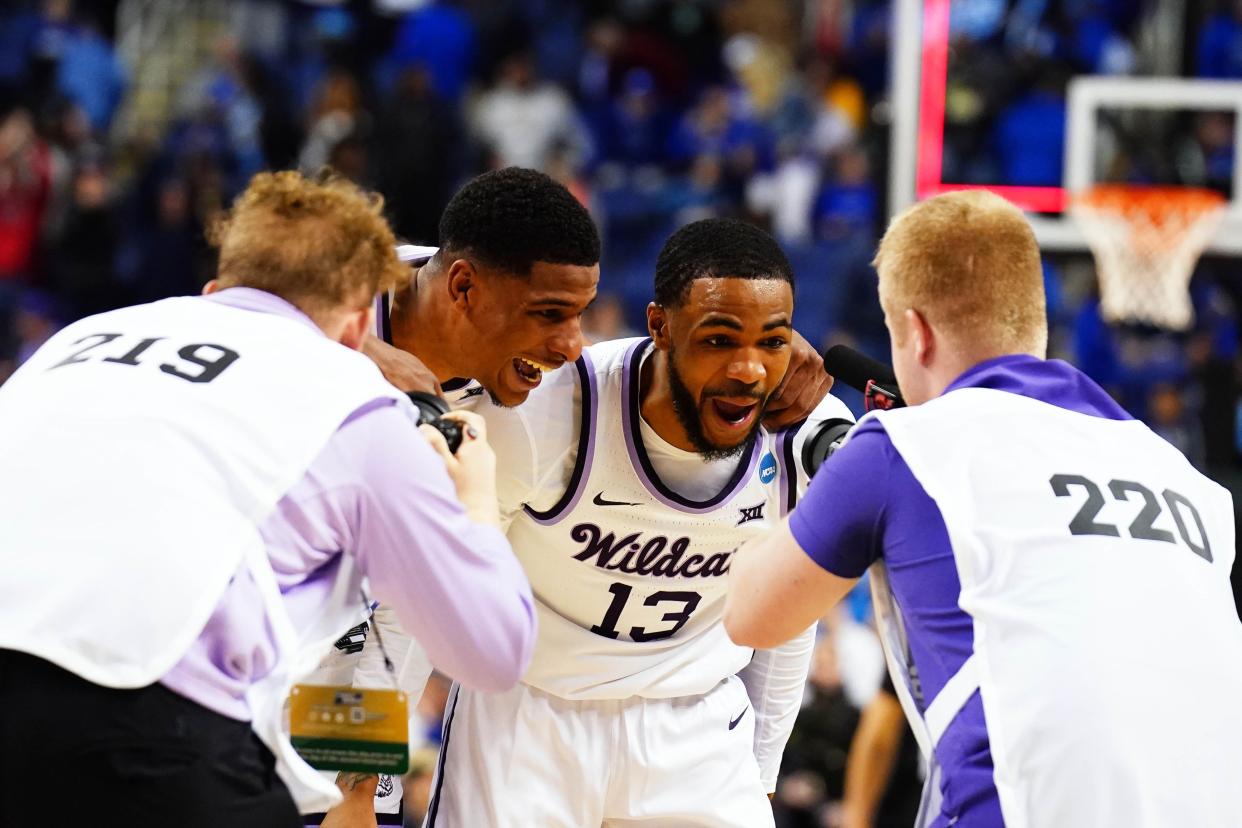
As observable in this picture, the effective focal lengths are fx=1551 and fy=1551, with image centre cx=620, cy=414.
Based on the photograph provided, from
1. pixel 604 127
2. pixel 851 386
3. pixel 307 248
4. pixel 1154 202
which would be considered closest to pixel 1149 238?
pixel 1154 202

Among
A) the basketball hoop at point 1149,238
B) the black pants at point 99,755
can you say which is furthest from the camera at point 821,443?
the basketball hoop at point 1149,238

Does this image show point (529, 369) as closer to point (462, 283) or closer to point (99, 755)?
point (462, 283)

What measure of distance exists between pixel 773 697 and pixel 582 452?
1.02 metres

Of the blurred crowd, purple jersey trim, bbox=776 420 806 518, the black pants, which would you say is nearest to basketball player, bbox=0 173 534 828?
the black pants

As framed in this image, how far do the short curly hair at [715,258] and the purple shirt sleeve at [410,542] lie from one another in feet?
4.29

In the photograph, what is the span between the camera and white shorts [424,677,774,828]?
409 centimetres

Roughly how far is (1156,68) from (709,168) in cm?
404

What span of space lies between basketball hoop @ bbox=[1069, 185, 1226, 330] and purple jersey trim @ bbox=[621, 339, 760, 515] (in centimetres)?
658

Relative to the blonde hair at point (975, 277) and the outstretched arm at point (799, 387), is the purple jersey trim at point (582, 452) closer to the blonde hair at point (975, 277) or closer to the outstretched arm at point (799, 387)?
the outstretched arm at point (799, 387)

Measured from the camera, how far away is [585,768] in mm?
4109

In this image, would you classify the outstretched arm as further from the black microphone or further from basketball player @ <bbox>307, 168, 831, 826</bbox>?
the black microphone

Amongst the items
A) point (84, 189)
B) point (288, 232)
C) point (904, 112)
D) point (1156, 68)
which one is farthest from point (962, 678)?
point (84, 189)

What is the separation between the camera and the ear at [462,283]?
4059mm

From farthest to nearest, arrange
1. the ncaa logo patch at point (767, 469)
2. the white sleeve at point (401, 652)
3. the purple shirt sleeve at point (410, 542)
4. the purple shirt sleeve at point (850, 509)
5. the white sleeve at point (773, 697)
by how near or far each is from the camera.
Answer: the white sleeve at point (773, 697) → the ncaa logo patch at point (767, 469) → the white sleeve at point (401, 652) → the purple shirt sleeve at point (850, 509) → the purple shirt sleeve at point (410, 542)
